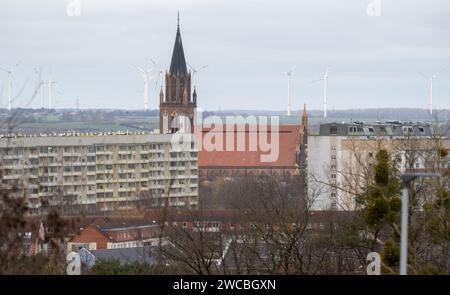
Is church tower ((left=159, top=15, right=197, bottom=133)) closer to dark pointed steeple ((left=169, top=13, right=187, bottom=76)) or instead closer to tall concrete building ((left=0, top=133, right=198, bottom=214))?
dark pointed steeple ((left=169, top=13, right=187, bottom=76))

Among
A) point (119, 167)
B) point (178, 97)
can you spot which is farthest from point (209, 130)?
point (119, 167)

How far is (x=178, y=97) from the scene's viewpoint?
271 feet

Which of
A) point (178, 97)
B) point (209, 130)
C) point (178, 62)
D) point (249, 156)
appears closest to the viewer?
point (249, 156)

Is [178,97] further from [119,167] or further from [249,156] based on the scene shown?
[119,167]

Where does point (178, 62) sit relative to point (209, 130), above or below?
above

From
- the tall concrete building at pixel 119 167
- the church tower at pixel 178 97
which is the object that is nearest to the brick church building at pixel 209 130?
the church tower at pixel 178 97

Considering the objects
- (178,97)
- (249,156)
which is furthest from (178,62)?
(249,156)

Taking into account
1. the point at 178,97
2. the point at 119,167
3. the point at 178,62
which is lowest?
the point at 119,167

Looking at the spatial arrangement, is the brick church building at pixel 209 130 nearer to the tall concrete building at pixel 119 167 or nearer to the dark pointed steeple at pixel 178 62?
the dark pointed steeple at pixel 178 62

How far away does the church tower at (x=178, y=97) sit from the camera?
267 feet

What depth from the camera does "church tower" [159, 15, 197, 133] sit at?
8150 centimetres

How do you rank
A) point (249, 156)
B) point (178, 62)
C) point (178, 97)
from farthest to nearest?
point (178, 62) < point (178, 97) < point (249, 156)

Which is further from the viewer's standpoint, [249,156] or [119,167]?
[249,156]

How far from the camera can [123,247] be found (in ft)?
91.8
